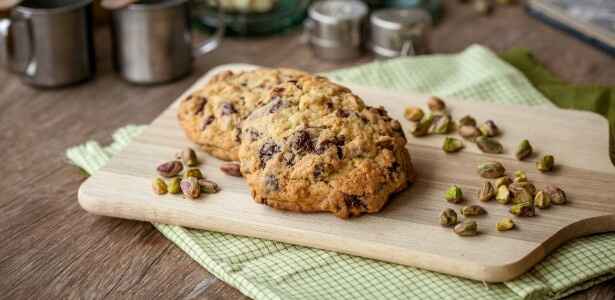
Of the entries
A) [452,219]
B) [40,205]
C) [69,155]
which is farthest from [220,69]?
[452,219]

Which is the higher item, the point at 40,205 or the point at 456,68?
the point at 456,68

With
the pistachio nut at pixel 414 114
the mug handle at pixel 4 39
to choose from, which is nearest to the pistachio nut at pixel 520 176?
the pistachio nut at pixel 414 114

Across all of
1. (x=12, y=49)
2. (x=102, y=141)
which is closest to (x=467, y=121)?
(x=102, y=141)

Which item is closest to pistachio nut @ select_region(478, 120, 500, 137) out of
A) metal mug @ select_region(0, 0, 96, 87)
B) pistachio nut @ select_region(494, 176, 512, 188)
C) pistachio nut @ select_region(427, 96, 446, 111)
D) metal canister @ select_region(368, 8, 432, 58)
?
pistachio nut @ select_region(427, 96, 446, 111)

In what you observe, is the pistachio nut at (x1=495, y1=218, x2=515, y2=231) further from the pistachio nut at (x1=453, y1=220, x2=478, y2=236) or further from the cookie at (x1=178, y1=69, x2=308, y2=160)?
the cookie at (x1=178, y1=69, x2=308, y2=160)

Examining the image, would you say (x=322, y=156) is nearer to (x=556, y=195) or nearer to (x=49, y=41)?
(x=556, y=195)

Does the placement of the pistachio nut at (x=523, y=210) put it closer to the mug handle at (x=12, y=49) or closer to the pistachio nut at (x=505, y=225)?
the pistachio nut at (x=505, y=225)

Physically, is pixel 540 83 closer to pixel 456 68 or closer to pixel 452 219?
pixel 456 68
